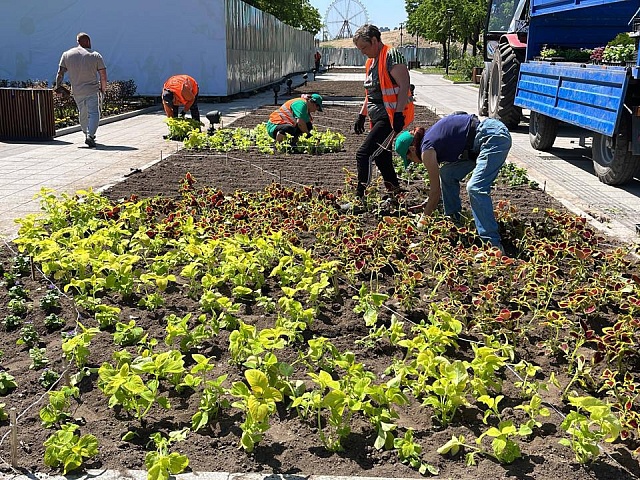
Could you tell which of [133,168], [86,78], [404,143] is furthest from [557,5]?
[86,78]

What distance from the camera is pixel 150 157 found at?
35.5 ft

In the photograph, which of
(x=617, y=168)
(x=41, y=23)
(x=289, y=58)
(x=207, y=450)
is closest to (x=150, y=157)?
(x=617, y=168)

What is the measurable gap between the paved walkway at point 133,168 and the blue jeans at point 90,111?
351 mm

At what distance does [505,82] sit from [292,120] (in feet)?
17.7

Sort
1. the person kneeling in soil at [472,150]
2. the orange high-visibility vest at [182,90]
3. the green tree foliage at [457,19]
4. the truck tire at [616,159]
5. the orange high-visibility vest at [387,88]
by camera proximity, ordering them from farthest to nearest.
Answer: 1. the green tree foliage at [457,19]
2. the orange high-visibility vest at [182,90]
3. the truck tire at [616,159]
4. the orange high-visibility vest at [387,88]
5. the person kneeling in soil at [472,150]

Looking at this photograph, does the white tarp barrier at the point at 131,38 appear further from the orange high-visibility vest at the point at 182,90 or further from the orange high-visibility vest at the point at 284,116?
the orange high-visibility vest at the point at 284,116

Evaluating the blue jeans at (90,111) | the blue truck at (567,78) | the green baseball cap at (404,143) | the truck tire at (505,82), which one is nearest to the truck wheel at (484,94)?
the blue truck at (567,78)

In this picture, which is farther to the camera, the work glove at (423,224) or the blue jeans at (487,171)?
the work glove at (423,224)

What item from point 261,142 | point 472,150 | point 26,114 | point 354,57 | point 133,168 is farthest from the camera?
point 354,57

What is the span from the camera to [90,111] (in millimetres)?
11883

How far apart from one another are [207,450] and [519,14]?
13827 mm

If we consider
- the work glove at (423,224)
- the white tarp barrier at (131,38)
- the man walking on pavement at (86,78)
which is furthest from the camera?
the white tarp barrier at (131,38)

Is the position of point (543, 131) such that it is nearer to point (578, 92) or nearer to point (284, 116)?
point (578, 92)

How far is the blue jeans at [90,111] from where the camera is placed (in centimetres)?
1188
